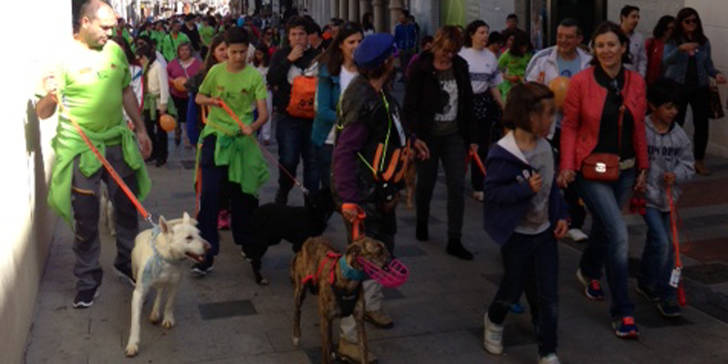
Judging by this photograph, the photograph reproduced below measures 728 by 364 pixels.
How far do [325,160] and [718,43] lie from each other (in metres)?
6.47

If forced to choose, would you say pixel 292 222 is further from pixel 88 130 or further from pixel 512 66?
pixel 512 66

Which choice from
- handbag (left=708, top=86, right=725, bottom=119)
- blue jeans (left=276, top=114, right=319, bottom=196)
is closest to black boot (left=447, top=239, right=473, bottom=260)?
blue jeans (left=276, top=114, right=319, bottom=196)

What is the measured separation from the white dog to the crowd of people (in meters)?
0.78

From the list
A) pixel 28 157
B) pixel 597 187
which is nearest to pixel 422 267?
pixel 597 187

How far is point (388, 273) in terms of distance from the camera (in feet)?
14.8

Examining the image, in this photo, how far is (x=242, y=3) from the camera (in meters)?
81.1

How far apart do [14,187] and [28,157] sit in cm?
81

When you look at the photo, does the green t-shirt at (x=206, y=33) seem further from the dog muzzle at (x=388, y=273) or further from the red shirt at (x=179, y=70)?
the dog muzzle at (x=388, y=273)

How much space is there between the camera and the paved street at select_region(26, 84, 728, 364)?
5.32m

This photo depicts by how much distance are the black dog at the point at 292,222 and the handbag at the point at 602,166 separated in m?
1.67

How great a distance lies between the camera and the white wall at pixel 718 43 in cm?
1148

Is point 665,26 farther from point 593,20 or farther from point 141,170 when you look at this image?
point 141,170

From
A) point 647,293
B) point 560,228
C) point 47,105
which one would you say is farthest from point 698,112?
point 47,105

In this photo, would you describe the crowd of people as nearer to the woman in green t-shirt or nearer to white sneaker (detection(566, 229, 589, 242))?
white sneaker (detection(566, 229, 589, 242))
